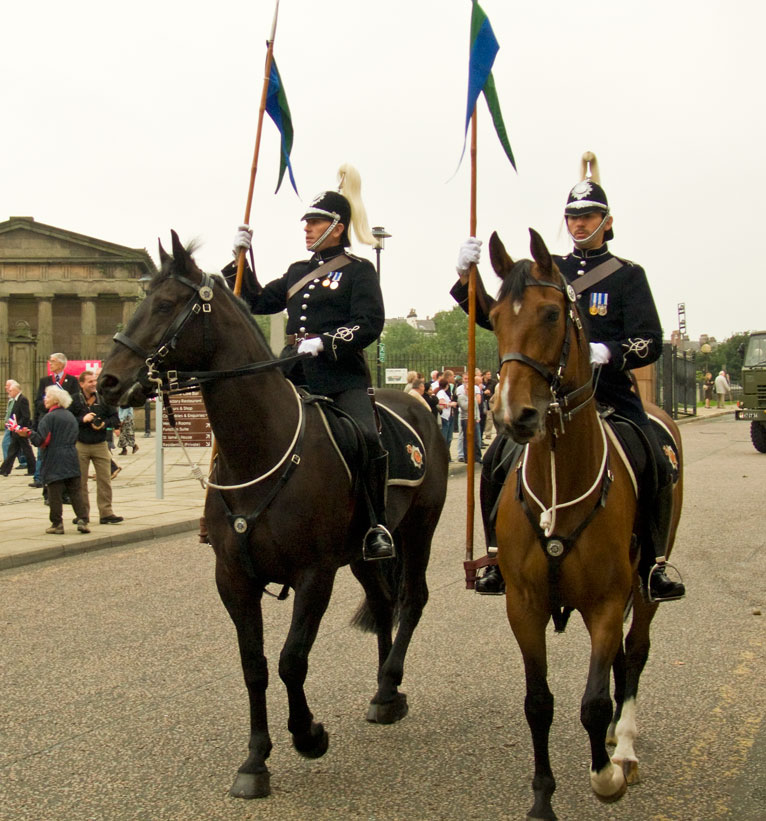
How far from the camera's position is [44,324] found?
47000mm

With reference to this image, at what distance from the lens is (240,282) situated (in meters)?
5.99

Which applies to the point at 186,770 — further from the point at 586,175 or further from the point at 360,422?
the point at 586,175

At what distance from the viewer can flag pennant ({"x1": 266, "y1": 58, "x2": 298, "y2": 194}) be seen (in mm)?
7016

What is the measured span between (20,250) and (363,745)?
152ft

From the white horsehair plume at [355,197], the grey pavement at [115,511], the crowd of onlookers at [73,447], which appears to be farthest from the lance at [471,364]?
the grey pavement at [115,511]

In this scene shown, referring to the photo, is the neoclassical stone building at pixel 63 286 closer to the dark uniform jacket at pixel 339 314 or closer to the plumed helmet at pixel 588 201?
the dark uniform jacket at pixel 339 314

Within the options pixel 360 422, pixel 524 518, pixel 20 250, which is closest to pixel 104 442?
pixel 360 422

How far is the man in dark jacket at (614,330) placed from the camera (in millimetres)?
4891

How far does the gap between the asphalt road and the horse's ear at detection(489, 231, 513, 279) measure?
7.19 ft

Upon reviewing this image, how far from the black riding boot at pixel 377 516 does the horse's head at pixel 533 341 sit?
1466 mm

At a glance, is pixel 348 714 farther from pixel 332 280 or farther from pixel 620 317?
pixel 620 317

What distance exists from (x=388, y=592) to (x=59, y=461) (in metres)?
7.74

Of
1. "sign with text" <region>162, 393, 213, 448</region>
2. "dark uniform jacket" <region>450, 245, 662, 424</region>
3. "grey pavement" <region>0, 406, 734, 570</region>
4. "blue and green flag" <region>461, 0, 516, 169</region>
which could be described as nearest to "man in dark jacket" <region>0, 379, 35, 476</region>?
"grey pavement" <region>0, 406, 734, 570</region>

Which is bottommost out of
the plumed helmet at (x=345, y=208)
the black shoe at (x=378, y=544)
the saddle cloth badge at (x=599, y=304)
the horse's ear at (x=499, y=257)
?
the black shoe at (x=378, y=544)
